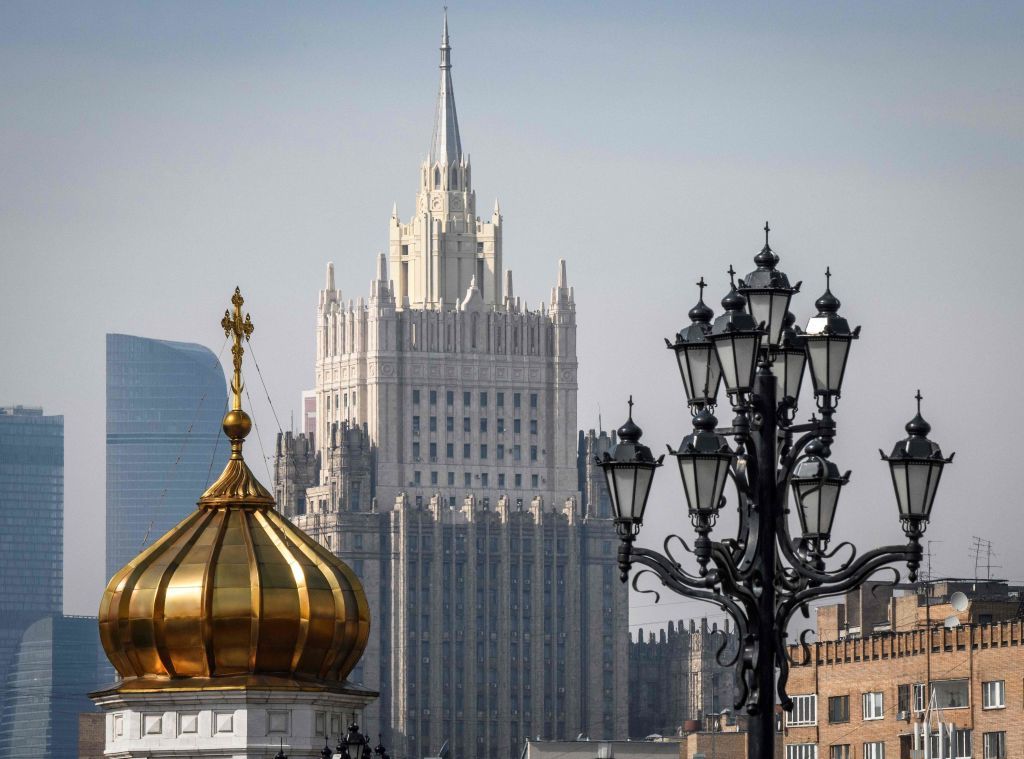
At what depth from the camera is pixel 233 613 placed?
42094 mm

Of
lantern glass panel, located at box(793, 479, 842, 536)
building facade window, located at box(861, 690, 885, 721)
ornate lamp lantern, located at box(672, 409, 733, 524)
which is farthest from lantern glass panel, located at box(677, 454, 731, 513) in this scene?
building facade window, located at box(861, 690, 885, 721)

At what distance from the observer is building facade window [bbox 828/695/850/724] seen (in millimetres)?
81125

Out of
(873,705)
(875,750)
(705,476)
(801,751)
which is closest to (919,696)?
(875,750)

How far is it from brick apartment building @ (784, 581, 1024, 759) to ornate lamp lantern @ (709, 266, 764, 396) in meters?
45.8

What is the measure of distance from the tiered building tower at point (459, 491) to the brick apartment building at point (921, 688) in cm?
5771

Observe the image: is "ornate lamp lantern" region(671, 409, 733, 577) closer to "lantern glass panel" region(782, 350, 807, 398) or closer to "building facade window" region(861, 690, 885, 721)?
"lantern glass panel" region(782, 350, 807, 398)

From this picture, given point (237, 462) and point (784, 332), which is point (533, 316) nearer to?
point (237, 462)

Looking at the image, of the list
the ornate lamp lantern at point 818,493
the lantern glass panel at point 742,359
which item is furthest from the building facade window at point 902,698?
the lantern glass panel at point 742,359

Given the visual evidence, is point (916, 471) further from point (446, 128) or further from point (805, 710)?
point (446, 128)

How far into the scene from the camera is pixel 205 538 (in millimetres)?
43312

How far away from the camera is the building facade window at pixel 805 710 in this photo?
270 ft

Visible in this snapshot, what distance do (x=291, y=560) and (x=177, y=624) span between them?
73.9 inches

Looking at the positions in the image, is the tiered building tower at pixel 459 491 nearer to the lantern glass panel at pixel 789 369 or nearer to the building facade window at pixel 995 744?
the building facade window at pixel 995 744

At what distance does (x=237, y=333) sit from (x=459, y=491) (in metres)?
103
